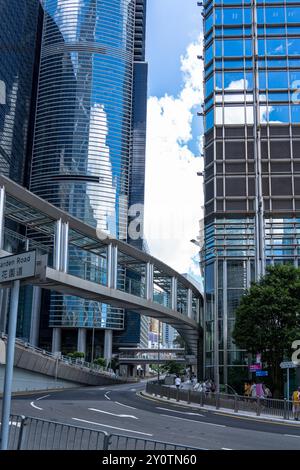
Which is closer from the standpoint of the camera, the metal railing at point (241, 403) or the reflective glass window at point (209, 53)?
the metal railing at point (241, 403)

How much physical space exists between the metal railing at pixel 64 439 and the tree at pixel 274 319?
A: 2332 cm

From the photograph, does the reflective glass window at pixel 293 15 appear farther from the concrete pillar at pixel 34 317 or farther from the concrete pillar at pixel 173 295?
the concrete pillar at pixel 34 317

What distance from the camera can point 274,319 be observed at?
3281 cm

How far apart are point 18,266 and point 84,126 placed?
123m

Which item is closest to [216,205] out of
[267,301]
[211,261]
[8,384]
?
[211,261]

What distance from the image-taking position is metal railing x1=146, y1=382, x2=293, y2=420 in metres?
24.2

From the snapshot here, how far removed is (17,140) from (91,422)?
12210cm

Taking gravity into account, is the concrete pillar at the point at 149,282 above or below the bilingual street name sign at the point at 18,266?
above

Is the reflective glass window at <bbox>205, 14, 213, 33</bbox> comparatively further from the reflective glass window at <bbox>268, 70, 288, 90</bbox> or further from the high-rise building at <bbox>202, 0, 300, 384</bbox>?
the reflective glass window at <bbox>268, 70, 288, 90</bbox>

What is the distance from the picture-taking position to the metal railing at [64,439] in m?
8.84

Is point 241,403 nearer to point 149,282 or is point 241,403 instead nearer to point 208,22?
point 149,282

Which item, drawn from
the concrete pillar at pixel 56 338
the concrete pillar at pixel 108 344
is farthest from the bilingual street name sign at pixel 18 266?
the concrete pillar at pixel 56 338

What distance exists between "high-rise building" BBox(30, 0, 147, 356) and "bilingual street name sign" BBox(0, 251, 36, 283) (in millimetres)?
102092

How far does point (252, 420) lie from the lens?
75.0ft
